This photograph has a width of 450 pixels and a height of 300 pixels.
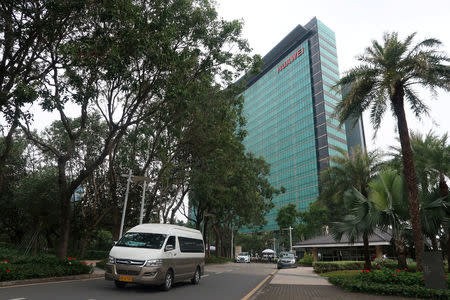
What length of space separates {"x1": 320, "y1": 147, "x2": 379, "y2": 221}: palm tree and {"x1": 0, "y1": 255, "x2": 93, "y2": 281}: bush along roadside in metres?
15.6

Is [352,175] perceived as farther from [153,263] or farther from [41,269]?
[41,269]

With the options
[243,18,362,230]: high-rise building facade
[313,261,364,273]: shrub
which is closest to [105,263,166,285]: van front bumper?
[313,261,364,273]: shrub

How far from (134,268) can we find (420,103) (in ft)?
42.8

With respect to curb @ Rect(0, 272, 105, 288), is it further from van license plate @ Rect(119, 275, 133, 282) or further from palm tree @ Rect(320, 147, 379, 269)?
palm tree @ Rect(320, 147, 379, 269)

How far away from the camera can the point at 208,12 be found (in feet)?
51.9

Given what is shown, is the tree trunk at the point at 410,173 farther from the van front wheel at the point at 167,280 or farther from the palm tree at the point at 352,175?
the van front wheel at the point at 167,280

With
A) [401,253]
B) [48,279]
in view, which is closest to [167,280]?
[48,279]

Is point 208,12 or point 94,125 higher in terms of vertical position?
point 208,12

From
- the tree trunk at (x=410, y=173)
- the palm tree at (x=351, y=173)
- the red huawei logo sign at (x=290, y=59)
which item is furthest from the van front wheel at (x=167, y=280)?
the red huawei logo sign at (x=290, y=59)

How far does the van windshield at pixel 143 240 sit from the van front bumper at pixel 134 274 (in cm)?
96

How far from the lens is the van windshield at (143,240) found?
10.6 meters

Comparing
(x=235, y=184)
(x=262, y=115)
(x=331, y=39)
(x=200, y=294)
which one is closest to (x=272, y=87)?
(x=262, y=115)

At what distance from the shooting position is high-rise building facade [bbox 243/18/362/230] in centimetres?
8956

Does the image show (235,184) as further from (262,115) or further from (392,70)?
Answer: (262,115)
